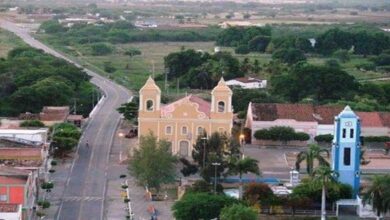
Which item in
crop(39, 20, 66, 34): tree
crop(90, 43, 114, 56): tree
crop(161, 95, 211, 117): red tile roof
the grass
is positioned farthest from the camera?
crop(39, 20, 66, 34): tree

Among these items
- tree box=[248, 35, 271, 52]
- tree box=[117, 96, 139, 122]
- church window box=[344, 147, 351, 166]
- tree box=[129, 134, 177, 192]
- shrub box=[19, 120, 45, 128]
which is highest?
tree box=[248, 35, 271, 52]

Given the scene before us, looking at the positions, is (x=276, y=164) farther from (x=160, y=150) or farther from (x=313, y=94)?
(x=313, y=94)

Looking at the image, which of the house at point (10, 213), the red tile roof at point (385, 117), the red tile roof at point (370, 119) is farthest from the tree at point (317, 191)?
the red tile roof at point (385, 117)

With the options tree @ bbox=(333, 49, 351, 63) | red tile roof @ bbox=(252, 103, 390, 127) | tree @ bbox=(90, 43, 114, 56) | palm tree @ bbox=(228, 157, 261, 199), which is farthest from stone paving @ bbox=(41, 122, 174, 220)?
tree @ bbox=(90, 43, 114, 56)

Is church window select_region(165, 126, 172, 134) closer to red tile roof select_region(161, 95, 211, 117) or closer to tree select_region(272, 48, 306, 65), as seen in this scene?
red tile roof select_region(161, 95, 211, 117)

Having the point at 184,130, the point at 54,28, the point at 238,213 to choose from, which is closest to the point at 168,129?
the point at 184,130

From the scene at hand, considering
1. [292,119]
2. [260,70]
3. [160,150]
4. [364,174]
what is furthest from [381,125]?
[260,70]

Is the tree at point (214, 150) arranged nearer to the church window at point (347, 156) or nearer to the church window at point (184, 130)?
the church window at point (347, 156)
